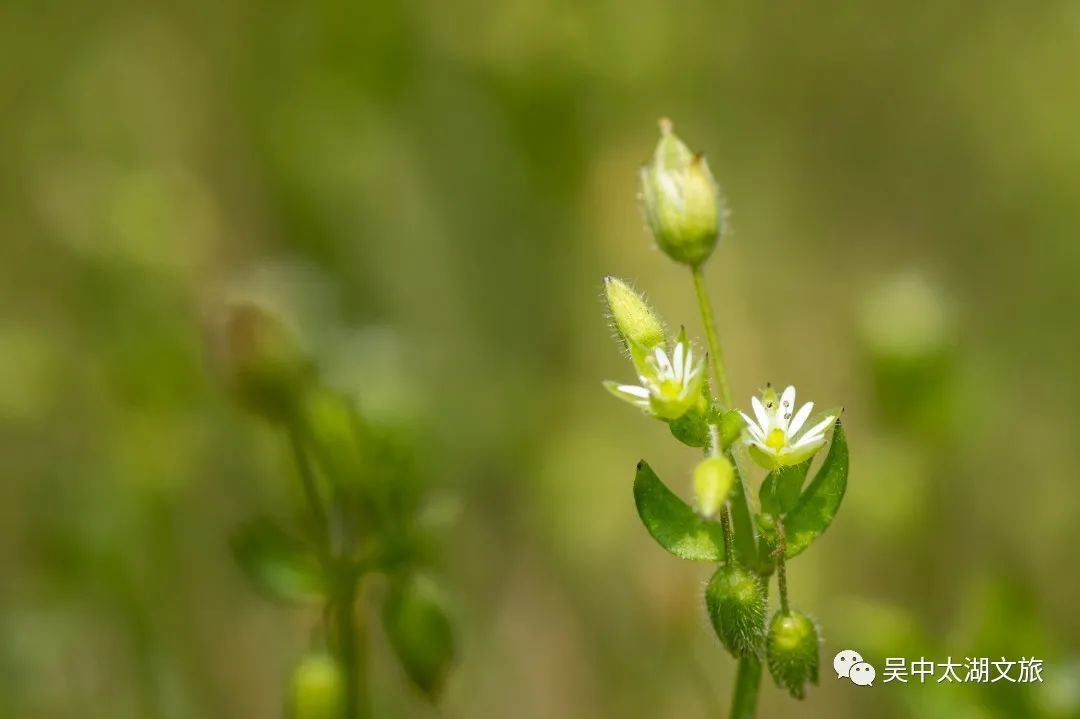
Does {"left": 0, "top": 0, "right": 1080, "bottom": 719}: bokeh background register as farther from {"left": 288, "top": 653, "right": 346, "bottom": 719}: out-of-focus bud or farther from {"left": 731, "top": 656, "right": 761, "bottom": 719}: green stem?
{"left": 731, "top": 656, "right": 761, "bottom": 719}: green stem

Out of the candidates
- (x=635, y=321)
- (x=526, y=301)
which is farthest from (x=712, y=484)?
(x=526, y=301)

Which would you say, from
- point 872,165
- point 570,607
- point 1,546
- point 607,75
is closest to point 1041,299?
point 872,165

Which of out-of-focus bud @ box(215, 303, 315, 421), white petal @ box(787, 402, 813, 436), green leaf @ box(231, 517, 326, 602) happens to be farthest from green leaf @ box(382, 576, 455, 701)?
white petal @ box(787, 402, 813, 436)

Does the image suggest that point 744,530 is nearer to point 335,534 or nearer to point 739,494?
point 739,494

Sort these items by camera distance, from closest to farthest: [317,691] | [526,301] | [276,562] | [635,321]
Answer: [635,321] → [317,691] → [276,562] → [526,301]

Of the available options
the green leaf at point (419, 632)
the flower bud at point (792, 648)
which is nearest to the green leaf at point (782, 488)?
the flower bud at point (792, 648)
